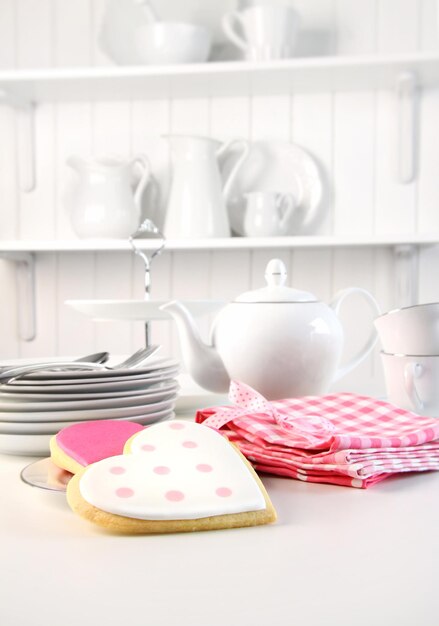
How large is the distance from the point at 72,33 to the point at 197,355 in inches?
61.4

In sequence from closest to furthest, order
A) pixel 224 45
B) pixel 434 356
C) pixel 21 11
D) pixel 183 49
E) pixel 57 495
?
pixel 57 495, pixel 434 356, pixel 183 49, pixel 224 45, pixel 21 11

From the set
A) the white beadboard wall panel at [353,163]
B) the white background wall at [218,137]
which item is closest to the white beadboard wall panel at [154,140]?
the white background wall at [218,137]

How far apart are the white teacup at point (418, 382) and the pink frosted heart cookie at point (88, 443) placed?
31 centimetres

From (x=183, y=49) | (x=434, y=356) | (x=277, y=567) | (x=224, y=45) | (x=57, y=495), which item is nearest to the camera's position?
(x=277, y=567)

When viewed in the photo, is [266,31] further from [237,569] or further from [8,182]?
[237,569]

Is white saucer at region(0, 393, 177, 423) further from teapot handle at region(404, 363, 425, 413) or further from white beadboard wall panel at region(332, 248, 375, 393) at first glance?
white beadboard wall panel at region(332, 248, 375, 393)

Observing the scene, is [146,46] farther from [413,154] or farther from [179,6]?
[413,154]

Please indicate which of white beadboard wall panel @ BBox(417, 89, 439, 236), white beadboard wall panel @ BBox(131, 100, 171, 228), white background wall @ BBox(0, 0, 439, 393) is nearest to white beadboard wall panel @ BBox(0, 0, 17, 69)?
white background wall @ BBox(0, 0, 439, 393)

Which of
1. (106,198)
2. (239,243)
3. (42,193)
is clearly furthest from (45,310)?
(239,243)

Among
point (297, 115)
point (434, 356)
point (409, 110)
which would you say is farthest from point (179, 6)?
point (434, 356)

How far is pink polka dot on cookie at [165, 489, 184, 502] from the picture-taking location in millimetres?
433

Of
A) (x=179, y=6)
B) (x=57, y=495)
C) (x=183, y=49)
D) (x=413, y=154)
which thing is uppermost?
(x=179, y=6)

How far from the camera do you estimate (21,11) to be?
2.17m

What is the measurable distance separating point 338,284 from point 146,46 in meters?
0.83
